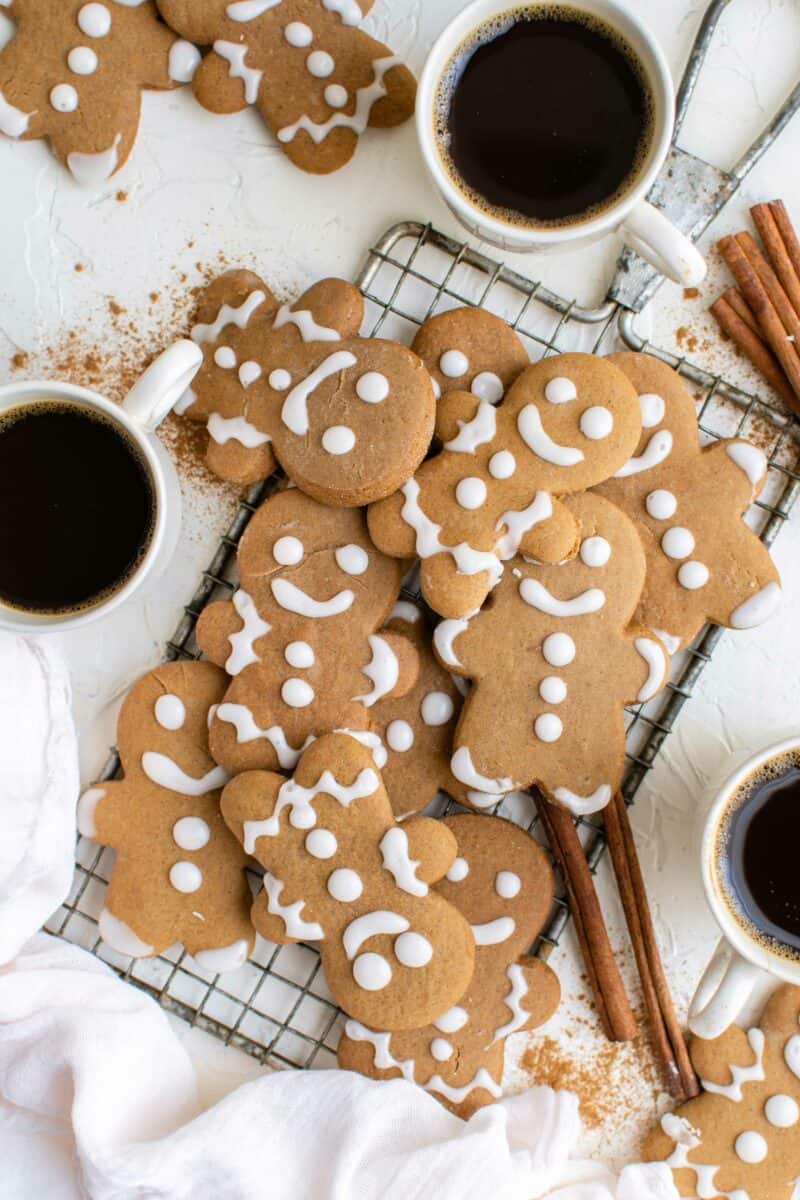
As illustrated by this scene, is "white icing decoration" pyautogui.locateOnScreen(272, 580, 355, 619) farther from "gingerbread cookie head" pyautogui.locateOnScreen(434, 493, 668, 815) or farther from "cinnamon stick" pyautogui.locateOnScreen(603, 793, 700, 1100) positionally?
"cinnamon stick" pyautogui.locateOnScreen(603, 793, 700, 1100)

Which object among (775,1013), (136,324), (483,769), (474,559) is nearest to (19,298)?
(136,324)

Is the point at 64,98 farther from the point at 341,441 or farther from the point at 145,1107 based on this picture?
the point at 145,1107

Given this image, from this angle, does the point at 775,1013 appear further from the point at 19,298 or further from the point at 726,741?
the point at 19,298

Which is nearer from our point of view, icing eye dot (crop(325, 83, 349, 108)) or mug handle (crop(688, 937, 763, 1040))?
mug handle (crop(688, 937, 763, 1040))

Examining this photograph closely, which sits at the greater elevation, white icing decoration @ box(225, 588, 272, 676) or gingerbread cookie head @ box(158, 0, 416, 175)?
gingerbread cookie head @ box(158, 0, 416, 175)

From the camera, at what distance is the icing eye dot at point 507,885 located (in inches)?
40.4

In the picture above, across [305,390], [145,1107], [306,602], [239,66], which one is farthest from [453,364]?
[145,1107]

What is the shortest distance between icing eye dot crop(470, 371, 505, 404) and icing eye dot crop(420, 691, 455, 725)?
280mm

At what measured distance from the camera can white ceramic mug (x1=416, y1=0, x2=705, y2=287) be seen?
92 cm

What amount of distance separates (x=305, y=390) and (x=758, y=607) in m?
0.46

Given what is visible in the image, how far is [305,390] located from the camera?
98 cm

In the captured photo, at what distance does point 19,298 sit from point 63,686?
38cm

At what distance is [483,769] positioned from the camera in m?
0.99

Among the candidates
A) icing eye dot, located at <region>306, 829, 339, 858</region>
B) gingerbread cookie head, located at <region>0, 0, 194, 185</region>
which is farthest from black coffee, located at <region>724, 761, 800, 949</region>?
gingerbread cookie head, located at <region>0, 0, 194, 185</region>
